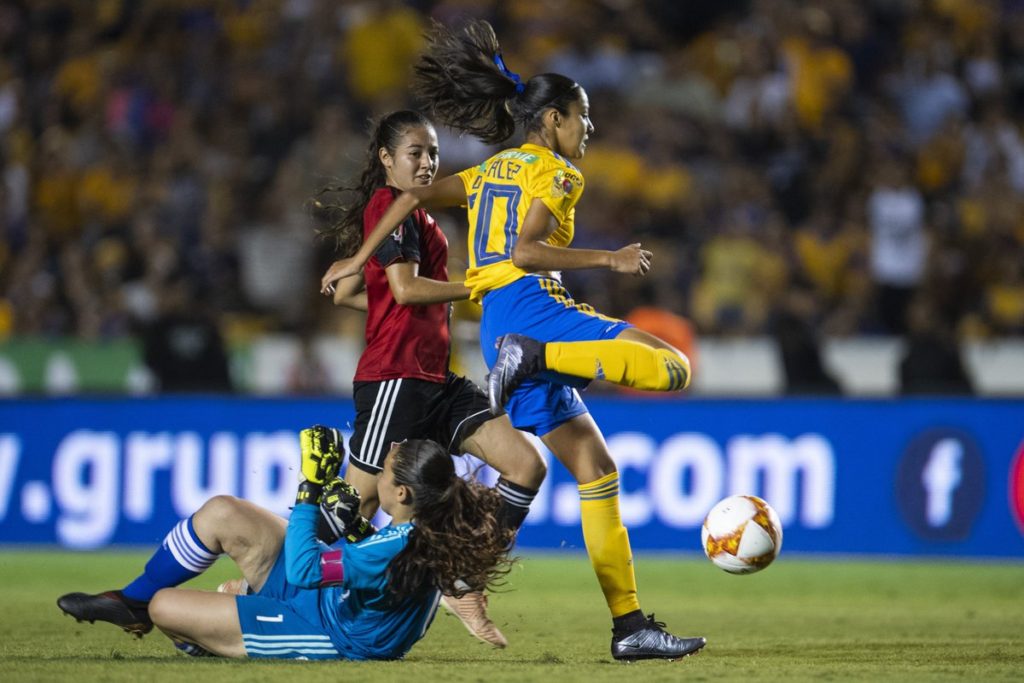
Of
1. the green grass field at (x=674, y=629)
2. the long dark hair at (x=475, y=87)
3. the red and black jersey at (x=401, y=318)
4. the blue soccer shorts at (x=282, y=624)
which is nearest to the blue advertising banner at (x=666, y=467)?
the green grass field at (x=674, y=629)

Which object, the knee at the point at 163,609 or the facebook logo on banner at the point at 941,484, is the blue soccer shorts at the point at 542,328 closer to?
the knee at the point at 163,609

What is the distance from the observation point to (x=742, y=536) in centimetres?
695

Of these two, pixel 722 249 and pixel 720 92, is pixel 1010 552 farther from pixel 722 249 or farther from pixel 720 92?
pixel 720 92

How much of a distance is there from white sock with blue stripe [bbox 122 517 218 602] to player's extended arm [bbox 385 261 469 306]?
137 cm

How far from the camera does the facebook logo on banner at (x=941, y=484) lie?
1170cm

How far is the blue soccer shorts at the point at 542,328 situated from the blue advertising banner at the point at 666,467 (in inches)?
216

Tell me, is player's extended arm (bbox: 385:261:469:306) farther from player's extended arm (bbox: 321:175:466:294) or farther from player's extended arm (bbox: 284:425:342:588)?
player's extended arm (bbox: 284:425:342:588)

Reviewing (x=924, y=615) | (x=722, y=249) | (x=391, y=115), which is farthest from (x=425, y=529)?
(x=722, y=249)

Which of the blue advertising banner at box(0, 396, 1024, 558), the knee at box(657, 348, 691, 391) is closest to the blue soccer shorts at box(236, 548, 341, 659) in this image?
the knee at box(657, 348, 691, 391)

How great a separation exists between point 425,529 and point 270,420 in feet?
22.0

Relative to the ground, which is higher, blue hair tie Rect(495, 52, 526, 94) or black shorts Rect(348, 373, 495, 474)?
blue hair tie Rect(495, 52, 526, 94)

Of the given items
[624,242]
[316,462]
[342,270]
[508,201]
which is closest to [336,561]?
[316,462]

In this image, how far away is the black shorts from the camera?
7008 mm

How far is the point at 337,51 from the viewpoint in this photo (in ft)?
54.3
